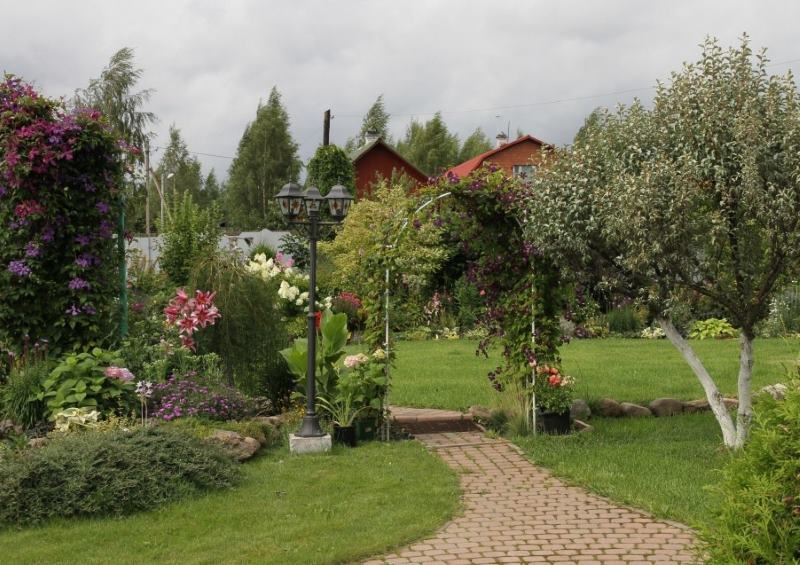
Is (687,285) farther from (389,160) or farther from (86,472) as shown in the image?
(389,160)

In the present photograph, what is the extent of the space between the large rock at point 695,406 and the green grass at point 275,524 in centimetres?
416

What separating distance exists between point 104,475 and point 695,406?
6916 mm

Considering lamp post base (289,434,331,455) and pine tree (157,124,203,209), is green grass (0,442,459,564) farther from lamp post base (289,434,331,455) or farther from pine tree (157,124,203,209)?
pine tree (157,124,203,209)

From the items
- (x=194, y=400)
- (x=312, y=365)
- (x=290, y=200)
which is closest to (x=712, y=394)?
(x=312, y=365)

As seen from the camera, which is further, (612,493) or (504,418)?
Answer: (504,418)

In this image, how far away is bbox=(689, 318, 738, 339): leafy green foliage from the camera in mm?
17625

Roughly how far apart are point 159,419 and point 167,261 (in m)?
13.0

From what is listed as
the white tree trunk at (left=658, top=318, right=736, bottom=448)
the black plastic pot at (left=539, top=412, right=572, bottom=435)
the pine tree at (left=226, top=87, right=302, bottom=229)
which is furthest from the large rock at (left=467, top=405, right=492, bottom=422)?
the pine tree at (left=226, top=87, right=302, bottom=229)

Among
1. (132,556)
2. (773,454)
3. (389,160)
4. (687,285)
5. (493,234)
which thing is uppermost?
(389,160)

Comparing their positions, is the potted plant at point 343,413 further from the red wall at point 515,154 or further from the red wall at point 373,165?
the red wall at point 515,154

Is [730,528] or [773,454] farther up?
[773,454]

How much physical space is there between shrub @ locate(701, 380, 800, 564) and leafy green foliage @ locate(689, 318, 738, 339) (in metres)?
15.3

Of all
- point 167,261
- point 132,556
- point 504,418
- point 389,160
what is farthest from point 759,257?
point 389,160

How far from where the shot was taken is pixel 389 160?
36.7 metres
